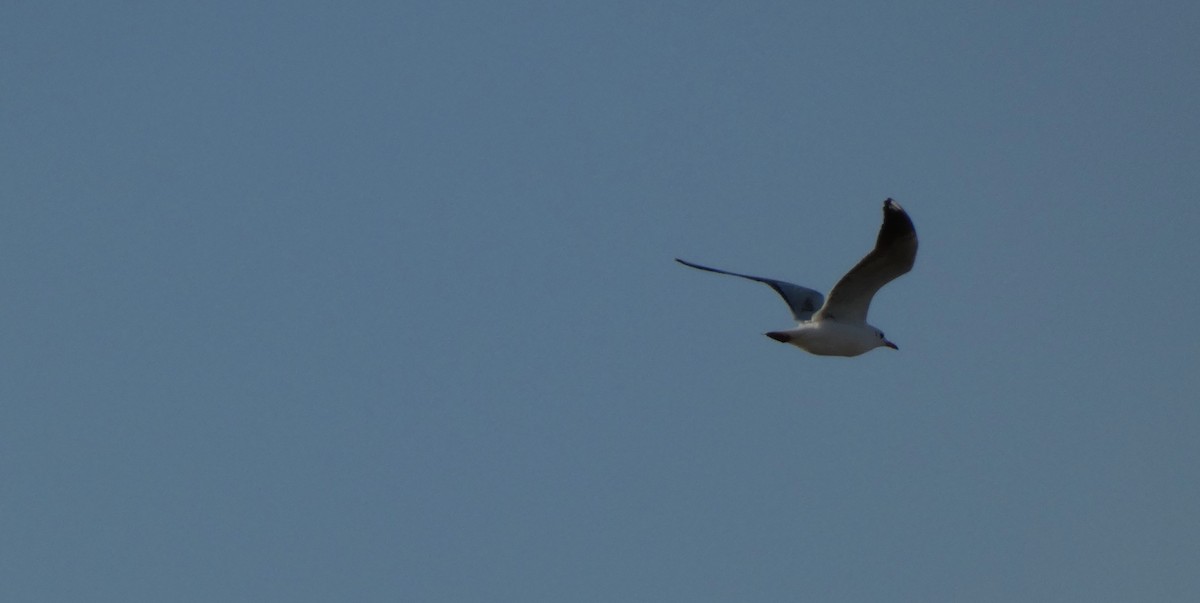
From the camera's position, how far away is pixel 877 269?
58.7 ft

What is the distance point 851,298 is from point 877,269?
0.64m

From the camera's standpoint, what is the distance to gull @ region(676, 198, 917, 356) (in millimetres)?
17422

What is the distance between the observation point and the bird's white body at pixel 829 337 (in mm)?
18094

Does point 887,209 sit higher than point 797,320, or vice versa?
point 887,209

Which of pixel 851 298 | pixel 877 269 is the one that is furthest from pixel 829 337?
pixel 877 269

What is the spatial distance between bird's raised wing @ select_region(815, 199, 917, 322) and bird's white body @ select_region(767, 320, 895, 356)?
109 millimetres

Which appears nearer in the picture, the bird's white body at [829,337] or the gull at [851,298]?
the gull at [851,298]

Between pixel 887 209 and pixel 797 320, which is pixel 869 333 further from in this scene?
pixel 887 209

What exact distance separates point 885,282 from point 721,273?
1626mm

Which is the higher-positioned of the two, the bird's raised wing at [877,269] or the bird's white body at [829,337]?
the bird's raised wing at [877,269]

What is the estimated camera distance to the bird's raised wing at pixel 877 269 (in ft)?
56.9

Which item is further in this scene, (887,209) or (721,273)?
(721,273)

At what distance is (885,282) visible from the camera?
1831cm

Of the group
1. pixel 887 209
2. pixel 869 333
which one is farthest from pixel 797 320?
pixel 887 209
